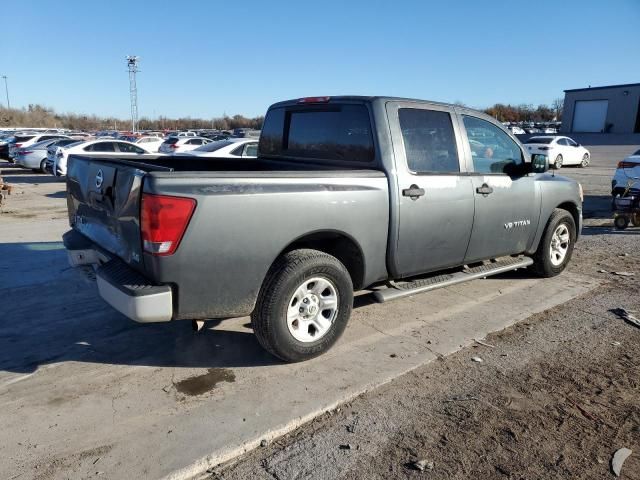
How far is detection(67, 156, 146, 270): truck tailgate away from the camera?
325 cm

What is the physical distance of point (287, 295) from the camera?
142 inches

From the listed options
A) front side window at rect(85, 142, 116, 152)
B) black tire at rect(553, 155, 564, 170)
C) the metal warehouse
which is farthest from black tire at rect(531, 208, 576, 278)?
the metal warehouse

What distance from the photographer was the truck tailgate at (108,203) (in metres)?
3.25

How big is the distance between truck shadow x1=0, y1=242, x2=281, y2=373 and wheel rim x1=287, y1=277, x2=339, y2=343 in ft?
1.23

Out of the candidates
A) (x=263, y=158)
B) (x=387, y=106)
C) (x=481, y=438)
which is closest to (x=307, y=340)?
(x=481, y=438)

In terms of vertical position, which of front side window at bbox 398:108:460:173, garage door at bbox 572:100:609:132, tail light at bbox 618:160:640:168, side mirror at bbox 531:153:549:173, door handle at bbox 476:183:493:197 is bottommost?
door handle at bbox 476:183:493:197

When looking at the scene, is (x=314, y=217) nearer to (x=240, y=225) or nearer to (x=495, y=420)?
(x=240, y=225)

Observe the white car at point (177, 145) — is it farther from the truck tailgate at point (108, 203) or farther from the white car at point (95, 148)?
the truck tailgate at point (108, 203)

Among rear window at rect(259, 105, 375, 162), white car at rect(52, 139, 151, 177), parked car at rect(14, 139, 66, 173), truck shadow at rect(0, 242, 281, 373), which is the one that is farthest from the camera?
parked car at rect(14, 139, 66, 173)

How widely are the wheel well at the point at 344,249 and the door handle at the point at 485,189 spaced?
154 cm

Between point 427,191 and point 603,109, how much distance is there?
59.7 m

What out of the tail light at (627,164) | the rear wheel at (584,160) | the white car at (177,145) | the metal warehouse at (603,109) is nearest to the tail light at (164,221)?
the tail light at (627,164)

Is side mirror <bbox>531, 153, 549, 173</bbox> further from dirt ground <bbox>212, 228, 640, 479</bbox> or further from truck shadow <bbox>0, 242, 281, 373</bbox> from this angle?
truck shadow <bbox>0, 242, 281, 373</bbox>

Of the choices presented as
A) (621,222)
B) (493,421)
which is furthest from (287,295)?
(621,222)
